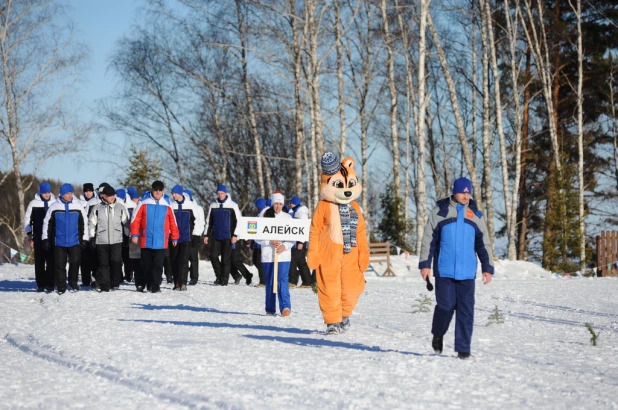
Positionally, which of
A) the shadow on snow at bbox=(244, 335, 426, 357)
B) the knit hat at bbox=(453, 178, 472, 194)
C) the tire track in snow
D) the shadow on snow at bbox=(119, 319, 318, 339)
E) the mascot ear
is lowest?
the shadow on snow at bbox=(119, 319, 318, 339)

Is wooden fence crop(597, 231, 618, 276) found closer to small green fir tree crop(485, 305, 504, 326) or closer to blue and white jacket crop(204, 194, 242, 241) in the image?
blue and white jacket crop(204, 194, 242, 241)

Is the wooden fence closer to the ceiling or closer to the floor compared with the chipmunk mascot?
closer to the floor

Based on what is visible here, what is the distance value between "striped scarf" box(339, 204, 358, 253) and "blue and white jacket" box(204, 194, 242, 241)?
31.6 feet

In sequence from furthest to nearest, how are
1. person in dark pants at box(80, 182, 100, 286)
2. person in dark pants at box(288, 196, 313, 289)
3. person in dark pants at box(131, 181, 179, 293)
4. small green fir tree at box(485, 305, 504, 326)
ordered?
1. person in dark pants at box(288, 196, 313, 289)
2. person in dark pants at box(80, 182, 100, 286)
3. person in dark pants at box(131, 181, 179, 293)
4. small green fir tree at box(485, 305, 504, 326)

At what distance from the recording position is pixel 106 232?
17.5 metres

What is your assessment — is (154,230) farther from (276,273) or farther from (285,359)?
(285,359)

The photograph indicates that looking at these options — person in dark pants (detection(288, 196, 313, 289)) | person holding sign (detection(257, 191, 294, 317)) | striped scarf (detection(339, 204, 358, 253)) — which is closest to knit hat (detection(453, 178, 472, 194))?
striped scarf (detection(339, 204, 358, 253))

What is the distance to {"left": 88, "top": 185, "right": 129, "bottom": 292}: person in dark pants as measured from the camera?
17438 millimetres

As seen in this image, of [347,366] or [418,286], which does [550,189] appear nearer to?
[418,286]

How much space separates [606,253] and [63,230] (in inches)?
785

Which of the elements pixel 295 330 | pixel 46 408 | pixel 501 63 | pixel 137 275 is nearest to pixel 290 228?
pixel 295 330

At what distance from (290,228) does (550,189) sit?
24.1m

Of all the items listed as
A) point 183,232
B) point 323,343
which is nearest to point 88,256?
point 183,232

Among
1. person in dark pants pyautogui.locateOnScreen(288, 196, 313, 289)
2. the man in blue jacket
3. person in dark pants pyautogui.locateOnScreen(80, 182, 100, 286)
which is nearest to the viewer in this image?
the man in blue jacket
